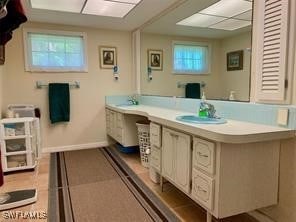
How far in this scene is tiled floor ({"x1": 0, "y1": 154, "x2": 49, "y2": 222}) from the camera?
1961 millimetres

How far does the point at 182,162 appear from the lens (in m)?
1.75

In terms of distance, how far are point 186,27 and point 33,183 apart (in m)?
2.54

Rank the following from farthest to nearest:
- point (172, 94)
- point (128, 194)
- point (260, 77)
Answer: point (172, 94) → point (128, 194) → point (260, 77)

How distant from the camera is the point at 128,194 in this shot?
86.6 inches

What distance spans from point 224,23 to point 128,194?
6.38 feet

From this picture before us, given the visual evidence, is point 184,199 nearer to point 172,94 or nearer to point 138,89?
point 172,94

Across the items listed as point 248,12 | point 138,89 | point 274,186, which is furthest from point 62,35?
point 274,186

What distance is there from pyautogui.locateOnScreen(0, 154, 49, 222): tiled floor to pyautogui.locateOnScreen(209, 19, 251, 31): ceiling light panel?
2.32m

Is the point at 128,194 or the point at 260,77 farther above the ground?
the point at 260,77

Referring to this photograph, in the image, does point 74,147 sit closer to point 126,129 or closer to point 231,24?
point 126,129

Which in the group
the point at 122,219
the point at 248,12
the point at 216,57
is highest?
the point at 248,12

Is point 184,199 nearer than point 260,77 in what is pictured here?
No

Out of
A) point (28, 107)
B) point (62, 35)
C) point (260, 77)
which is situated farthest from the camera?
point (62, 35)

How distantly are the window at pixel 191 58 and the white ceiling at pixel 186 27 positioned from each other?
0.13 m
